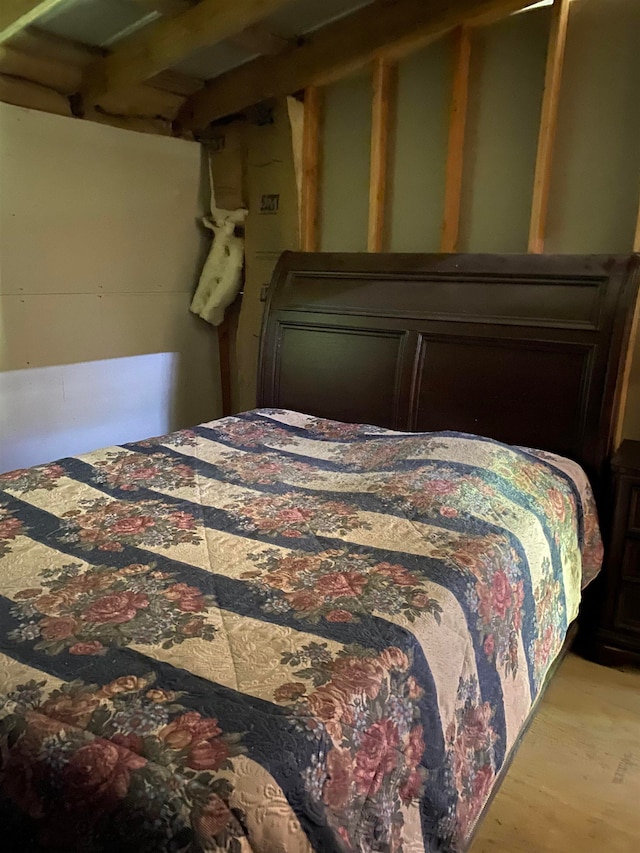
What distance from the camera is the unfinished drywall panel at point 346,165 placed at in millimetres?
2885

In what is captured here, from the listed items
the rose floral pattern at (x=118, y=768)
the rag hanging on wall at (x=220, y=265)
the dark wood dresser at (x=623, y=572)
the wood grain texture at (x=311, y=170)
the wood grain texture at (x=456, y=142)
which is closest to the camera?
the rose floral pattern at (x=118, y=768)

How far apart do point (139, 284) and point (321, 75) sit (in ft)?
4.25

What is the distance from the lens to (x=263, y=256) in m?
3.34

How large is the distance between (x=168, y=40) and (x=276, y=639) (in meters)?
2.39

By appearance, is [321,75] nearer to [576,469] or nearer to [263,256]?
[263,256]

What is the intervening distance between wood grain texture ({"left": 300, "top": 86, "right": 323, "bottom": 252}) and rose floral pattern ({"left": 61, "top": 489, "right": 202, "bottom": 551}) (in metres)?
1.76

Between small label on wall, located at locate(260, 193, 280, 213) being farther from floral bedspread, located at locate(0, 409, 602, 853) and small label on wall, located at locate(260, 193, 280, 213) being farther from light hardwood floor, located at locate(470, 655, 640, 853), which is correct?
light hardwood floor, located at locate(470, 655, 640, 853)

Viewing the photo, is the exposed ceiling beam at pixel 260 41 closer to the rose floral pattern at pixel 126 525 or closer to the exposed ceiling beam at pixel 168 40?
the exposed ceiling beam at pixel 168 40

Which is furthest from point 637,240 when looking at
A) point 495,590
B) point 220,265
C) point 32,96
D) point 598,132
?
point 32,96

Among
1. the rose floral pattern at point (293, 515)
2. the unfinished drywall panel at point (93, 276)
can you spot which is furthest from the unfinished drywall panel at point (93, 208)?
the rose floral pattern at point (293, 515)

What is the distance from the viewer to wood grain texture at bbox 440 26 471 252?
2.48m

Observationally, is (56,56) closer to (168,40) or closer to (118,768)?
(168,40)

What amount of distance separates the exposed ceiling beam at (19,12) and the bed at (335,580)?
Answer: 1.37 metres

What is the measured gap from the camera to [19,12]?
2.26m
